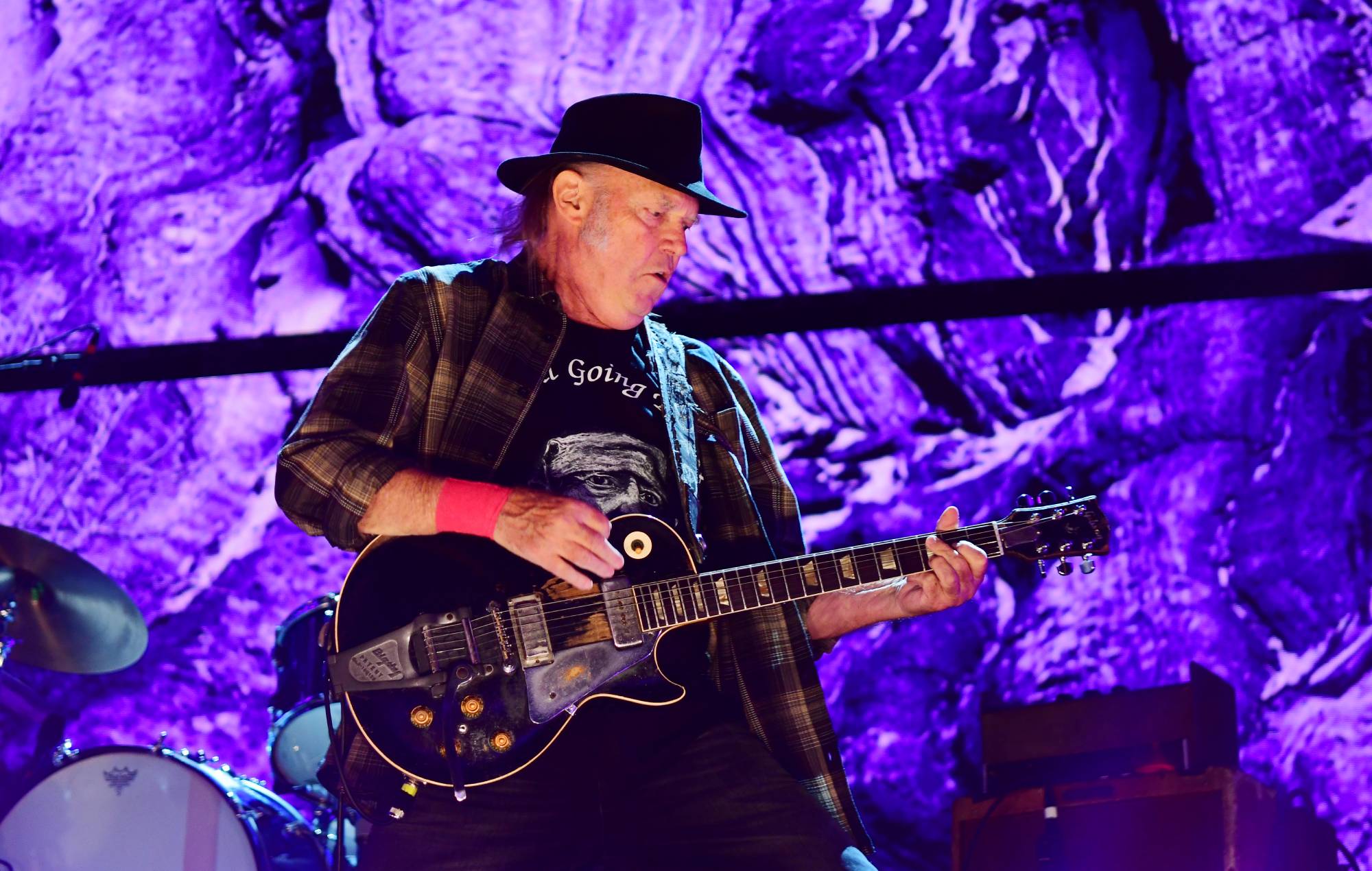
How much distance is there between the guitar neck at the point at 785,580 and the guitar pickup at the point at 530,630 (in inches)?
7.8

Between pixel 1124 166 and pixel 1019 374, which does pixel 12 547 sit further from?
pixel 1124 166

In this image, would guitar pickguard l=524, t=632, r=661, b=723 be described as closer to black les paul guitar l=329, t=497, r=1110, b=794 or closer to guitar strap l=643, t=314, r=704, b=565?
black les paul guitar l=329, t=497, r=1110, b=794

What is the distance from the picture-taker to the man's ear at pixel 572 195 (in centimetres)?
304

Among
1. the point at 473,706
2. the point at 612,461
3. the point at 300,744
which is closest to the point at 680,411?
the point at 612,461

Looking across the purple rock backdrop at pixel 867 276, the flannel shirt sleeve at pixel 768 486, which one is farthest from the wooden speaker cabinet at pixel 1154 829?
the flannel shirt sleeve at pixel 768 486

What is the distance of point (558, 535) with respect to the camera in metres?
2.56

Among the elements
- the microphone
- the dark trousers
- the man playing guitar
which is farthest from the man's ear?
the microphone

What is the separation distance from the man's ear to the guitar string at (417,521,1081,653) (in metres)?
0.90

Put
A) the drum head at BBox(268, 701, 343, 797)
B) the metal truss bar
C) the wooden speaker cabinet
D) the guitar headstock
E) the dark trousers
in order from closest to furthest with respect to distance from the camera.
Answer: the dark trousers
the guitar headstock
the wooden speaker cabinet
the drum head at BBox(268, 701, 343, 797)
the metal truss bar

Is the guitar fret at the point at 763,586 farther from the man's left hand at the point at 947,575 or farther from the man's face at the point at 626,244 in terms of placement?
the man's face at the point at 626,244

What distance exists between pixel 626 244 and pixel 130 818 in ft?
7.39

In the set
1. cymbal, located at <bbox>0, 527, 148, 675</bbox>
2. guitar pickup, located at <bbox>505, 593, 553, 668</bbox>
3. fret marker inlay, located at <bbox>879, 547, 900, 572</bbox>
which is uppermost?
guitar pickup, located at <bbox>505, 593, 553, 668</bbox>

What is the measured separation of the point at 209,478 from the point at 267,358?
0.49m

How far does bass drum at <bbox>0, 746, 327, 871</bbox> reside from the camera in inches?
147
